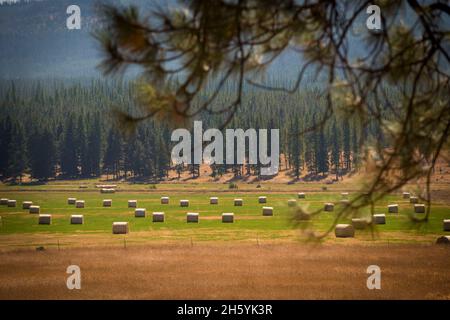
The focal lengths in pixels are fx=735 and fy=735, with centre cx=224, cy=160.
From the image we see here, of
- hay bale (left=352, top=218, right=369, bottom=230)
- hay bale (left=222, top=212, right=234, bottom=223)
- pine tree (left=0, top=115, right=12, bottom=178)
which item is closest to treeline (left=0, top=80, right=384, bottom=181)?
pine tree (left=0, top=115, right=12, bottom=178)

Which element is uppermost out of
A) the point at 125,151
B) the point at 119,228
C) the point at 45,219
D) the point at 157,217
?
the point at 125,151

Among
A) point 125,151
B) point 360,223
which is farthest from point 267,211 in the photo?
point 125,151

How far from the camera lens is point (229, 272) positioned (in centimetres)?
2266

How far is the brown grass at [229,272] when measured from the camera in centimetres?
1898

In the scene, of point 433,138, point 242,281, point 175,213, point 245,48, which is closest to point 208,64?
point 245,48

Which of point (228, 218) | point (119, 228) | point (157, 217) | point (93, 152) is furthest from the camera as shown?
point (93, 152)

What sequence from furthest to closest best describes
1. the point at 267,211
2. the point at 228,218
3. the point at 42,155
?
1. the point at 42,155
2. the point at 267,211
3. the point at 228,218

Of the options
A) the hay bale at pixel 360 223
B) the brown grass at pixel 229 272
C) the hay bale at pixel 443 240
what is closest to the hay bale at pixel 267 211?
the brown grass at pixel 229 272

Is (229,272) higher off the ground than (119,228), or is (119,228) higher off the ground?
(229,272)

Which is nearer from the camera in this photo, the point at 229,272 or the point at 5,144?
the point at 229,272

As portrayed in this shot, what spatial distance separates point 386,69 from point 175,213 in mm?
42642

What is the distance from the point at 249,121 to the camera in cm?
14025

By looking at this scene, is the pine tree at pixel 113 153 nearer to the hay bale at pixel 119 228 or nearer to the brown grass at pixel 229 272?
the hay bale at pixel 119 228

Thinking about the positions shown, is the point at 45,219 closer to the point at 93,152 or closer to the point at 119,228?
the point at 119,228
